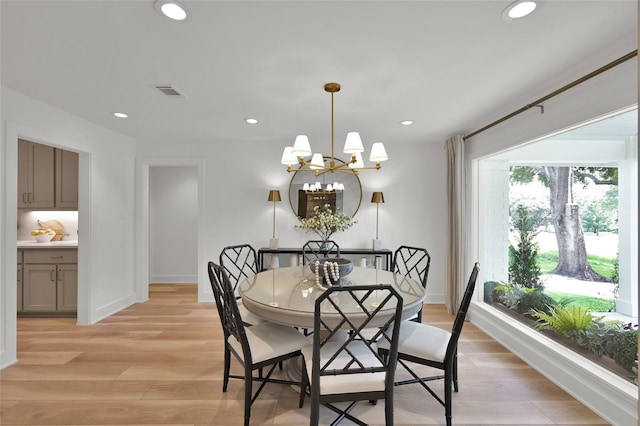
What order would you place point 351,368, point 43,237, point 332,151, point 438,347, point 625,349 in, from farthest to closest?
point 43,237 < point 332,151 < point 625,349 < point 438,347 < point 351,368

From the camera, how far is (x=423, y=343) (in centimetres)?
212

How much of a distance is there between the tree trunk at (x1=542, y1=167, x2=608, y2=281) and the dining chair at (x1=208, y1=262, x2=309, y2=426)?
325 centimetres

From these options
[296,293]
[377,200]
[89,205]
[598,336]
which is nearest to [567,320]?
[598,336]

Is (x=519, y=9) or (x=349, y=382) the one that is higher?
(x=519, y=9)

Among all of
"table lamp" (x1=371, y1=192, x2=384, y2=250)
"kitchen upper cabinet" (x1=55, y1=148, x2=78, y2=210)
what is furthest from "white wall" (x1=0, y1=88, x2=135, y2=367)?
"table lamp" (x1=371, y1=192, x2=384, y2=250)

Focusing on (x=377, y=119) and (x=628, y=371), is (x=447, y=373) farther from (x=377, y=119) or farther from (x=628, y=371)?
(x=377, y=119)

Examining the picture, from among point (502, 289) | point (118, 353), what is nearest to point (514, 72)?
point (502, 289)

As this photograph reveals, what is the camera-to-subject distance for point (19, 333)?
11.5ft

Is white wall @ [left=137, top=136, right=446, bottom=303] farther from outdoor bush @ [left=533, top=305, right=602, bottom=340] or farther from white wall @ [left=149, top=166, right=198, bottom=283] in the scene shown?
outdoor bush @ [left=533, top=305, right=602, bottom=340]

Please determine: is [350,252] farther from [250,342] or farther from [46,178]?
[46,178]

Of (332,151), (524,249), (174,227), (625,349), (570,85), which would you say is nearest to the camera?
(625,349)

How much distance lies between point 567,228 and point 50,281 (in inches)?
244

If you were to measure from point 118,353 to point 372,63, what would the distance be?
3408mm

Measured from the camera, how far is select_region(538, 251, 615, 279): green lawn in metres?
3.44
